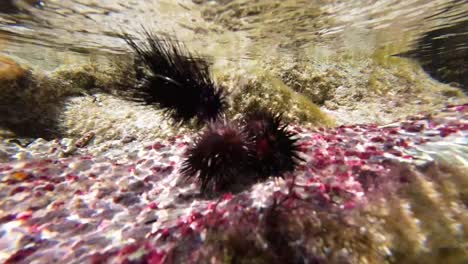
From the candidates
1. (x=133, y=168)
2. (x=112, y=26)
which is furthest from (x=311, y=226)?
(x=112, y=26)

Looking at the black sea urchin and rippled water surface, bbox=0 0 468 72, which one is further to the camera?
rippled water surface, bbox=0 0 468 72

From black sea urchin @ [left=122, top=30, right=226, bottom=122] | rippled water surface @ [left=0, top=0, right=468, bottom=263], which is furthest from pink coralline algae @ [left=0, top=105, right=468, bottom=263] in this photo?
black sea urchin @ [left=122, top=30, right=226, bottom=122]

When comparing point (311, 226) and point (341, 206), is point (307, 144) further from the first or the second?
point (311, 226)

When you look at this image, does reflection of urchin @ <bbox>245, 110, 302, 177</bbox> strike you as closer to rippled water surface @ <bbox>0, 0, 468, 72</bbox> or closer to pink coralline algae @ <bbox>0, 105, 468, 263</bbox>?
pink coralline algae @ <bbox>0, 105, 468, 263</bbox>

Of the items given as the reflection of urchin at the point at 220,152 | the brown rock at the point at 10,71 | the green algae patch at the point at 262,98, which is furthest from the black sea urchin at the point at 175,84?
the brown rock at the point at 10,71

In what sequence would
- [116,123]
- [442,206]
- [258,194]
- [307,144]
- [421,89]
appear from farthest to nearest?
[421,89] → [116,123] → [307,144] → [258,194] → [442,206]

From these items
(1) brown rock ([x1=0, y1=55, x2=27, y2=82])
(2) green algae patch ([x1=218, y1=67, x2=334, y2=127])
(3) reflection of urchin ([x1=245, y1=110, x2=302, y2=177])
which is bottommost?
(2) green algae patch ([x1=218, y1=67, x2=334, y2=127])
